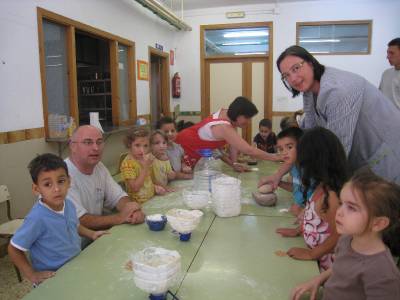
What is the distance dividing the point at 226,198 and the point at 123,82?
3851 millimetres

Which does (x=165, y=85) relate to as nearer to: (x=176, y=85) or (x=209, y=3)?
(x=176, y=85)

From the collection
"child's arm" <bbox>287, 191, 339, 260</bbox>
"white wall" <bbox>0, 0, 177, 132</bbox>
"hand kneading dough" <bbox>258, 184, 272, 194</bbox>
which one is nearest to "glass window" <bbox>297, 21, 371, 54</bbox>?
"white wall" <bbox>0, 0, 177, 132</bbox>

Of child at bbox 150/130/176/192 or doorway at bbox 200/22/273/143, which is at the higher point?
doorway at bbox 200/22/273/143

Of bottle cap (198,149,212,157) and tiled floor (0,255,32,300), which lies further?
bottle cap (198,149,212,157)

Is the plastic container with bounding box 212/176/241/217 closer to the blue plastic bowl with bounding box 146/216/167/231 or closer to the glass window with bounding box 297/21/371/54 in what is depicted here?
the blue plastic bowl with bounding box 146/216/167/231

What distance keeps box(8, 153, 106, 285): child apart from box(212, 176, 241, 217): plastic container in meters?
0.77

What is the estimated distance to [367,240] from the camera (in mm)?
1071

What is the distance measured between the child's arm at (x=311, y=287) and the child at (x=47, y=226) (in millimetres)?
904

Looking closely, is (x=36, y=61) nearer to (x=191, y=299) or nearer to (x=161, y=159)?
(x=161, y=159)

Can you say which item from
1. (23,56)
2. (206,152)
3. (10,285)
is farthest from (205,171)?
(23,56)

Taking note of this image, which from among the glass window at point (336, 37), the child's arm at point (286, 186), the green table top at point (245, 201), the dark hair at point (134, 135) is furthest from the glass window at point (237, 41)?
the dark hair at point (134, 135)

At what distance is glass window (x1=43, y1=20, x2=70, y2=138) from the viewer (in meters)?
3.61

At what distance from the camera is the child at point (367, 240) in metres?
1.00

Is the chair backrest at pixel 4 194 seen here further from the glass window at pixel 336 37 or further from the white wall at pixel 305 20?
the glass window at pixel 336 37
